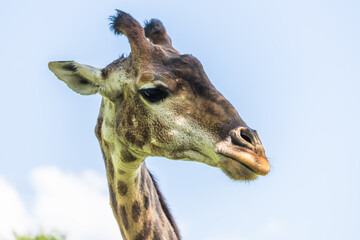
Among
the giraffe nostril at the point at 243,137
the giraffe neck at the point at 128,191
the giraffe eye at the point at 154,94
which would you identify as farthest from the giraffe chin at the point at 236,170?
the giraffe neck at the point at 128,191

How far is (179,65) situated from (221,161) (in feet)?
4.68

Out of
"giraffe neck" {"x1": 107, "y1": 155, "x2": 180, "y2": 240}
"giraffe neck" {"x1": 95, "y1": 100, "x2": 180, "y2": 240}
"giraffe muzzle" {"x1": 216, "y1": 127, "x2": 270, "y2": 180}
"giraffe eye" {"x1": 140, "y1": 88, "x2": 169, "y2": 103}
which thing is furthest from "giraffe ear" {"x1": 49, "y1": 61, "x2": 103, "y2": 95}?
"giraffe muzzle" {"x1": 216, "y1": 127, "x2": 270, "y2": 180}

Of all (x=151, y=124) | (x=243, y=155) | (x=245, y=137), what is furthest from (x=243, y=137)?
(x=151, y=124)

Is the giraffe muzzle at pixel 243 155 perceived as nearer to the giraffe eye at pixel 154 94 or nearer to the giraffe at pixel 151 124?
the giraffe at pixel 151 124

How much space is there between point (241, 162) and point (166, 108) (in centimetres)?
124

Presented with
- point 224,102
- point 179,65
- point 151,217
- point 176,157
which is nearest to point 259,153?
point 224,102

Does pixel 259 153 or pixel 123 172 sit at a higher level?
pixel 123 172

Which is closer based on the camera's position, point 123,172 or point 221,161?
point 221,161

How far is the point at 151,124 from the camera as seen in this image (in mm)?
4977

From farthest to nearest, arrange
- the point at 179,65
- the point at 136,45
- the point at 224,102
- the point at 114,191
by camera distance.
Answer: the point at 114,191, the point at 136,45, the point at 179,65, the point at 224,102

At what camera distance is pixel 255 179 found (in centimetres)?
425

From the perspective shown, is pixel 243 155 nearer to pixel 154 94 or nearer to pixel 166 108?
pixel 166 108

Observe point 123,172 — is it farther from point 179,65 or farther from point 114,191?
point 179,65

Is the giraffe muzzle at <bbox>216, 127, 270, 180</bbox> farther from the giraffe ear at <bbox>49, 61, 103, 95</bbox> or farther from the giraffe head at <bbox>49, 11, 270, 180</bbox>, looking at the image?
the giraffe ear at <bbox>49, 61, 103, 95</bbox>
